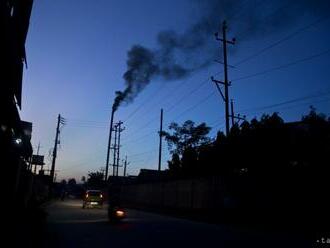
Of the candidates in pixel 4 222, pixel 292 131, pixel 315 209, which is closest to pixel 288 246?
pixel 4 222

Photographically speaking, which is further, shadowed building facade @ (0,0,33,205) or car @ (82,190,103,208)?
car @ (82,190,103,208)

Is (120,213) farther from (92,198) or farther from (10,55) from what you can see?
(92,198)

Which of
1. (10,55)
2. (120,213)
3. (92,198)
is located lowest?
(120,213)

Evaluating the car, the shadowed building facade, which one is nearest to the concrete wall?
the car

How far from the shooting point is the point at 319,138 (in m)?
31.7

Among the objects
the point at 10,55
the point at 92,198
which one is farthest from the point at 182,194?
the point at 10,55

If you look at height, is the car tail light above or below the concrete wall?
below

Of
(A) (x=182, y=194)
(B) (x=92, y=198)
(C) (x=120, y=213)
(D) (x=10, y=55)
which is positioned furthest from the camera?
(A) (x=182, y=194)

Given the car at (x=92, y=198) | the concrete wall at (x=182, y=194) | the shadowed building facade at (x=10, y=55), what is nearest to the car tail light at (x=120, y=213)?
the shadowed building facade at (x=10, y=55)

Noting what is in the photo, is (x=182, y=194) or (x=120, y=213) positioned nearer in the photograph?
(x=120, y=213)

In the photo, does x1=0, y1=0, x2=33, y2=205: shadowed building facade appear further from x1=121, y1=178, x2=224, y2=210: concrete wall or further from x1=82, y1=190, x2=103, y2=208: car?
x1=82, y1=190, x2=103, y2=208: car

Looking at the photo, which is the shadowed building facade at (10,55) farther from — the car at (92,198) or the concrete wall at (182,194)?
the car at (92,198)

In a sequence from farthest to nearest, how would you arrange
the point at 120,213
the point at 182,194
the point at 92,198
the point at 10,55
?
the point at 182,194 < the point at 92,198 < the point at 120,213 < the point at 10,55

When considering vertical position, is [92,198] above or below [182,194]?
below
